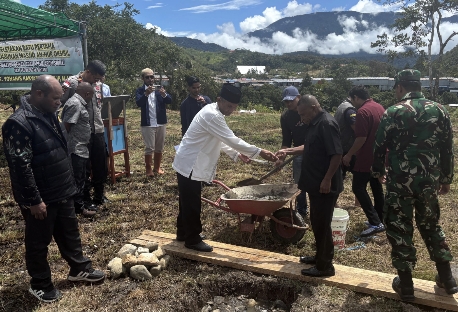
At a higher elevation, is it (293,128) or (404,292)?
(293,128)

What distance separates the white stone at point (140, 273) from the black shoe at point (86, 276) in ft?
1.02

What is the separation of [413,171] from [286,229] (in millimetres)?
1919

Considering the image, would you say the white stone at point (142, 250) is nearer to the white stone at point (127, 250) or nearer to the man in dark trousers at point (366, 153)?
the white stone at point (127, 250)

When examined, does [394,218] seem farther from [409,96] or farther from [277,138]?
[277,138]

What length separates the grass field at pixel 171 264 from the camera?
3371 mm

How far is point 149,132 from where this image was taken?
23.1 feet

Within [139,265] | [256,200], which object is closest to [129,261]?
[139,265]

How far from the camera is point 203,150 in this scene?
4027 millimetres

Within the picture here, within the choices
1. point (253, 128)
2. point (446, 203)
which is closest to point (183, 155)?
point (446, 203)

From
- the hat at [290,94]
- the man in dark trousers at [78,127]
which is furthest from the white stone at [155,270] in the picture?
the hat at [290,94]

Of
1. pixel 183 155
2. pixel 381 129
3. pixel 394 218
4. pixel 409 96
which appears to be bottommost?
pixel 394 218

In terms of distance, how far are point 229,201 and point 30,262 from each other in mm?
2037

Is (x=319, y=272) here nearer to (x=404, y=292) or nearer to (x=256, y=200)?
(x=404, y=292)

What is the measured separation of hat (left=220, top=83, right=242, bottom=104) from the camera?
3908mm
